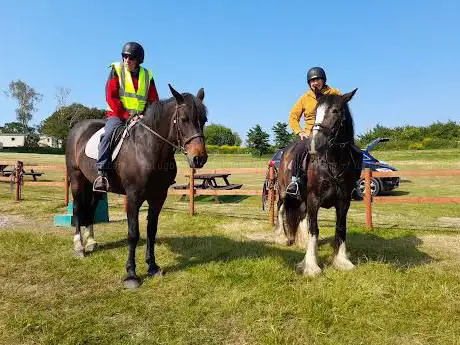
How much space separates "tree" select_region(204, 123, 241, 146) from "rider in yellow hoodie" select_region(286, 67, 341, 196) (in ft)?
383

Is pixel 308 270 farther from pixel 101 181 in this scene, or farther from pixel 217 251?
pixel 101 181

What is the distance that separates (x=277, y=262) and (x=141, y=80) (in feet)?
10.5

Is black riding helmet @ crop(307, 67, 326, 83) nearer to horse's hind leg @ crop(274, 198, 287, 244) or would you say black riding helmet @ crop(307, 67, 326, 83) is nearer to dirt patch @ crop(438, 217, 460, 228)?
horse's hind leg @ crop(274, 198, 287, 244)

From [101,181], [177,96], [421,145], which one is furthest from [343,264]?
[421,145]

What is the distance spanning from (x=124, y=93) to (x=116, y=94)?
4.6 inches

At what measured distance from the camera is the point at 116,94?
17.9 ft

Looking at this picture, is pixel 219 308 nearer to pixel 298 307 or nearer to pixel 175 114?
pixel 298 307

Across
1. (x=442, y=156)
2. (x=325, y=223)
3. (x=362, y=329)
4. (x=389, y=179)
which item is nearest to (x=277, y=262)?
(x=362, y=329)

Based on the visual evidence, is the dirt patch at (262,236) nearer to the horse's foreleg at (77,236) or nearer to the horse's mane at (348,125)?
the horse's mane at (348,125)

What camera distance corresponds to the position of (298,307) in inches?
153

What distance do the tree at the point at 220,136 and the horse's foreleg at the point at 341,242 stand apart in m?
118

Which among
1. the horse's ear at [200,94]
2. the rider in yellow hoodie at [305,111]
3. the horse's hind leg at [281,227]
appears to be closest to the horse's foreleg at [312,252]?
the rider in yellow hoodie at [305,111]

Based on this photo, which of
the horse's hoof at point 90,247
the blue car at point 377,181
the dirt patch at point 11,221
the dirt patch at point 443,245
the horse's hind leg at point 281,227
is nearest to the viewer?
the dirt patch at point 443,245

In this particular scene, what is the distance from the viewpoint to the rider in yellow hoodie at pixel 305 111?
5742 mm
